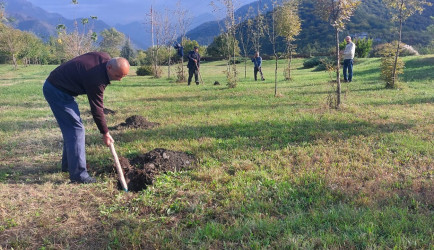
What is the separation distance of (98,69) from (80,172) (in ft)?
4.79

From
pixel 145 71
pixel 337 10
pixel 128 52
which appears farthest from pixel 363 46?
pixel 128 52

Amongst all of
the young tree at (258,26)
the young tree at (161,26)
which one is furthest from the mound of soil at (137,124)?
the young tree at (161,26)

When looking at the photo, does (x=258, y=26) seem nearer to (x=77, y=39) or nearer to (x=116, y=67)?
(x=77, y=39)


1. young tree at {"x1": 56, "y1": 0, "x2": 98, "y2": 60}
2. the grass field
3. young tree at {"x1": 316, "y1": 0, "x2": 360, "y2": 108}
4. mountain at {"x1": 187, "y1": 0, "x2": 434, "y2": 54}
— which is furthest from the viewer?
mountain at {"x1": 187, "y1": 0, "x2": 434, "y2": 54}

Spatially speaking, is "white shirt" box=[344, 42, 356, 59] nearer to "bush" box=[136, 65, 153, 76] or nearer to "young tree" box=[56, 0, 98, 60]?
"young tree" box=[56, 0, 98, 60]

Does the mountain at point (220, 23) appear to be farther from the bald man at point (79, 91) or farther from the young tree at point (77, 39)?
the bald man at point (79, 91)

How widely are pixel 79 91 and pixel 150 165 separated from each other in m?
1.41

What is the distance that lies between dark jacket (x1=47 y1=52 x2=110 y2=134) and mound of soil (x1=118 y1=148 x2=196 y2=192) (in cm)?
79

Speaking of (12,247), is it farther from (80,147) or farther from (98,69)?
(98,69)

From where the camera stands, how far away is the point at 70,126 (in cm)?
417

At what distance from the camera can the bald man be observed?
3.86 metres

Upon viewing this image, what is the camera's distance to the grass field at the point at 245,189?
2.93 m

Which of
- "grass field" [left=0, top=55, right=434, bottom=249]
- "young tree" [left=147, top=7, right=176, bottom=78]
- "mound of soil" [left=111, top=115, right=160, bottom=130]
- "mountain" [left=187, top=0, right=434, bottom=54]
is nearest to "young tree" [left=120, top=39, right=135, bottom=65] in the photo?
"mountain" [left=187, top=0, right=434, bottom=54]

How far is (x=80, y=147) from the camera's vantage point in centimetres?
423
